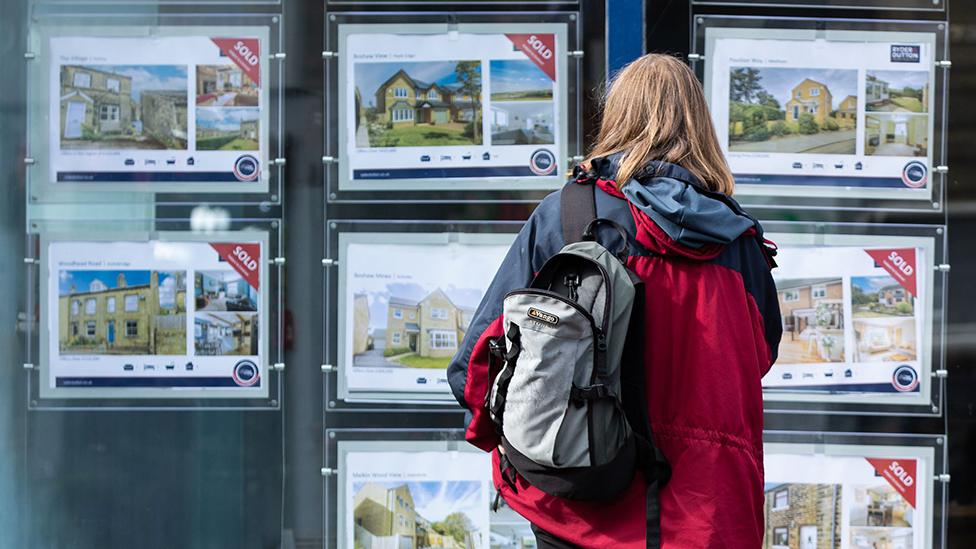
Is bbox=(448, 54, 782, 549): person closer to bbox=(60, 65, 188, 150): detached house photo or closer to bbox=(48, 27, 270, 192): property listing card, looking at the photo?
bbox=(48, 27, 270, 192): property listing card

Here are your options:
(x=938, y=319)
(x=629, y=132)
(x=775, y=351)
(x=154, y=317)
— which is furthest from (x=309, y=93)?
(x=938, y=319)

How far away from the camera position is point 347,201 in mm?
3611

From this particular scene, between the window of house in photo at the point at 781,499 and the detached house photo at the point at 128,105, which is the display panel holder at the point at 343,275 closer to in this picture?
the detached house photo at the point at 128,105

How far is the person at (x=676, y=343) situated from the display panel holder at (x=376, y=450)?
4.39 feet

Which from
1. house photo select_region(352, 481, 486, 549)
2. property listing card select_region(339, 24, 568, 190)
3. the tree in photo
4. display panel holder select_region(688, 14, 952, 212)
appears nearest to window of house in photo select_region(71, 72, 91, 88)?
property listing card select_region(339, 24, 568, 190)

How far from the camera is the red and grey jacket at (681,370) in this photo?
7.09 feet

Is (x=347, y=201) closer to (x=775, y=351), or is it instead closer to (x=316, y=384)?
(x=316, y=384)

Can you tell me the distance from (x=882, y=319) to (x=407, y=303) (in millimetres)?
1739

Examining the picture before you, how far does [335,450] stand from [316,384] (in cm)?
25

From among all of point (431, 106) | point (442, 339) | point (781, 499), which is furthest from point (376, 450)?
point (781, 499)

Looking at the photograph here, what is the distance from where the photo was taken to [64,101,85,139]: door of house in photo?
11.9ft

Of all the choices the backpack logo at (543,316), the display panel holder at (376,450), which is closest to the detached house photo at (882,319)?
the display panel holder at (376,450)

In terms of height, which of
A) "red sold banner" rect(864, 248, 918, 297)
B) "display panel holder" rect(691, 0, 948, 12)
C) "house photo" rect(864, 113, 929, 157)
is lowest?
"red sold banner" rect(864, 248, 918, 297)

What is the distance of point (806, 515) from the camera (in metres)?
3.67
